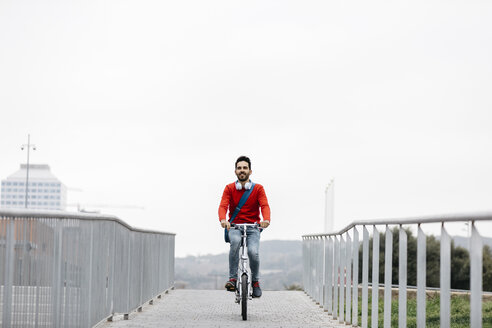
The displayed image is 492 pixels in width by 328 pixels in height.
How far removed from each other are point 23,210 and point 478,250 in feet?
13.8

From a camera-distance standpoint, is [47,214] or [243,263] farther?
[243,263]

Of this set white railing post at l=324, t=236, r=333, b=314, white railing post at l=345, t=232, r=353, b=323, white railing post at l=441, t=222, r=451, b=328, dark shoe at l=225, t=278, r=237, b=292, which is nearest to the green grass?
white railing post at l=441, t=222, r=451, b=328

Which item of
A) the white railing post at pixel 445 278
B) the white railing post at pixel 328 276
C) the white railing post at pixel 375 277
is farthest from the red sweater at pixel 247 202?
the white railing post at pixel 445 278

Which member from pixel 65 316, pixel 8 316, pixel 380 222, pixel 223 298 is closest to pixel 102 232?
pixel 65 316

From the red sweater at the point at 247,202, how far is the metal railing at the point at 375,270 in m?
1.11

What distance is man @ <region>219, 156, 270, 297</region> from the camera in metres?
12.3

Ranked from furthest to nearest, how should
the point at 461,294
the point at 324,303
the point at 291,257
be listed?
the point at 291,257
the point at 324,303
the point at 461,294

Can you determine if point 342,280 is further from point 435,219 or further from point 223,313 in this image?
point 435,219

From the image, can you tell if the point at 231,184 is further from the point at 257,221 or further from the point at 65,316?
the point at 65,316

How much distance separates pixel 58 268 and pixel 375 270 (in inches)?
131

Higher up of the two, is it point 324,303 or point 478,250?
point 478,250

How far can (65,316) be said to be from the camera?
8.99 metres

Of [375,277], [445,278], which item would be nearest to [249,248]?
[375,277]

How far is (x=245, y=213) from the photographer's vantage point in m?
12.5
